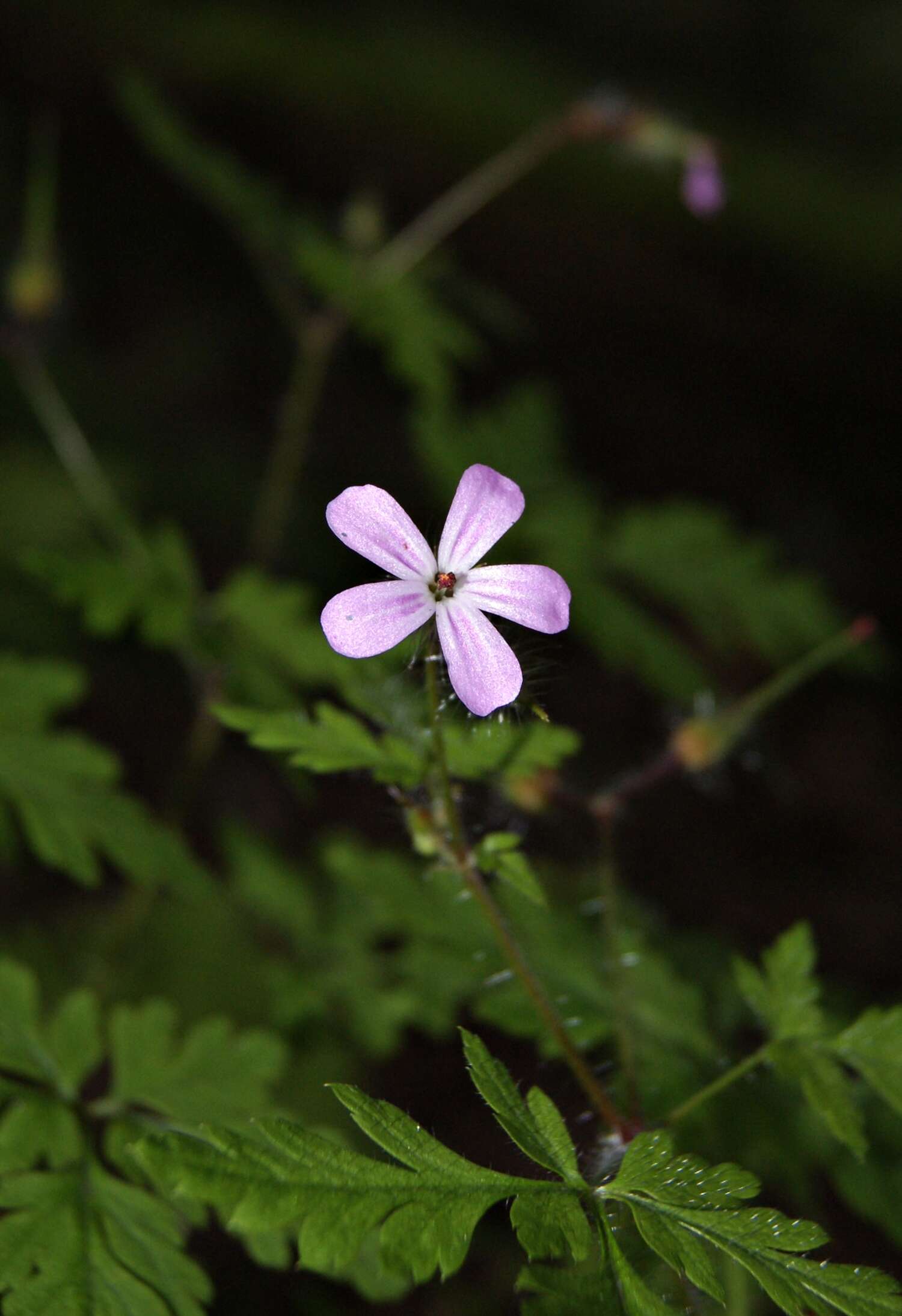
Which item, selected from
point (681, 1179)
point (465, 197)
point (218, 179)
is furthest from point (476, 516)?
point (465, 197)

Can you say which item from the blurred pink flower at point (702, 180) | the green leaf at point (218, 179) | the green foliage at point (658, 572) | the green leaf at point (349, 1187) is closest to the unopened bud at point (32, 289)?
the green leaf at point (218, 179)

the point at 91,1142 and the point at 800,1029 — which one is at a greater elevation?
the point at 91,1142

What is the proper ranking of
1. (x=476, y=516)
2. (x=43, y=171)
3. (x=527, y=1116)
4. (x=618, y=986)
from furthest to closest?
(x=43, y=171), (x=618, y=986), (x=476, y=516), (x=527, y=1116)

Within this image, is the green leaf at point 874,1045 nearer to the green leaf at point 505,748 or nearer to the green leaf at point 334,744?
the green leaf at point 505,748

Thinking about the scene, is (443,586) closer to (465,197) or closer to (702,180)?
(702,180)

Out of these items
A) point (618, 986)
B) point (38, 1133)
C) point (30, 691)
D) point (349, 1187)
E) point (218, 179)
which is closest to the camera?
point (349, 1187)

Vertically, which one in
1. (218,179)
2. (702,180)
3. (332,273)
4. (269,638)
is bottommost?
(269,638)

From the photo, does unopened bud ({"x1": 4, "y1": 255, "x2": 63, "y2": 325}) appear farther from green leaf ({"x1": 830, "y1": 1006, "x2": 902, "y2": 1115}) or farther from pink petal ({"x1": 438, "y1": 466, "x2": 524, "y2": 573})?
green leaf ({"x1": 830, "y1": 1006, "x2": 902, "y2": 1115})
